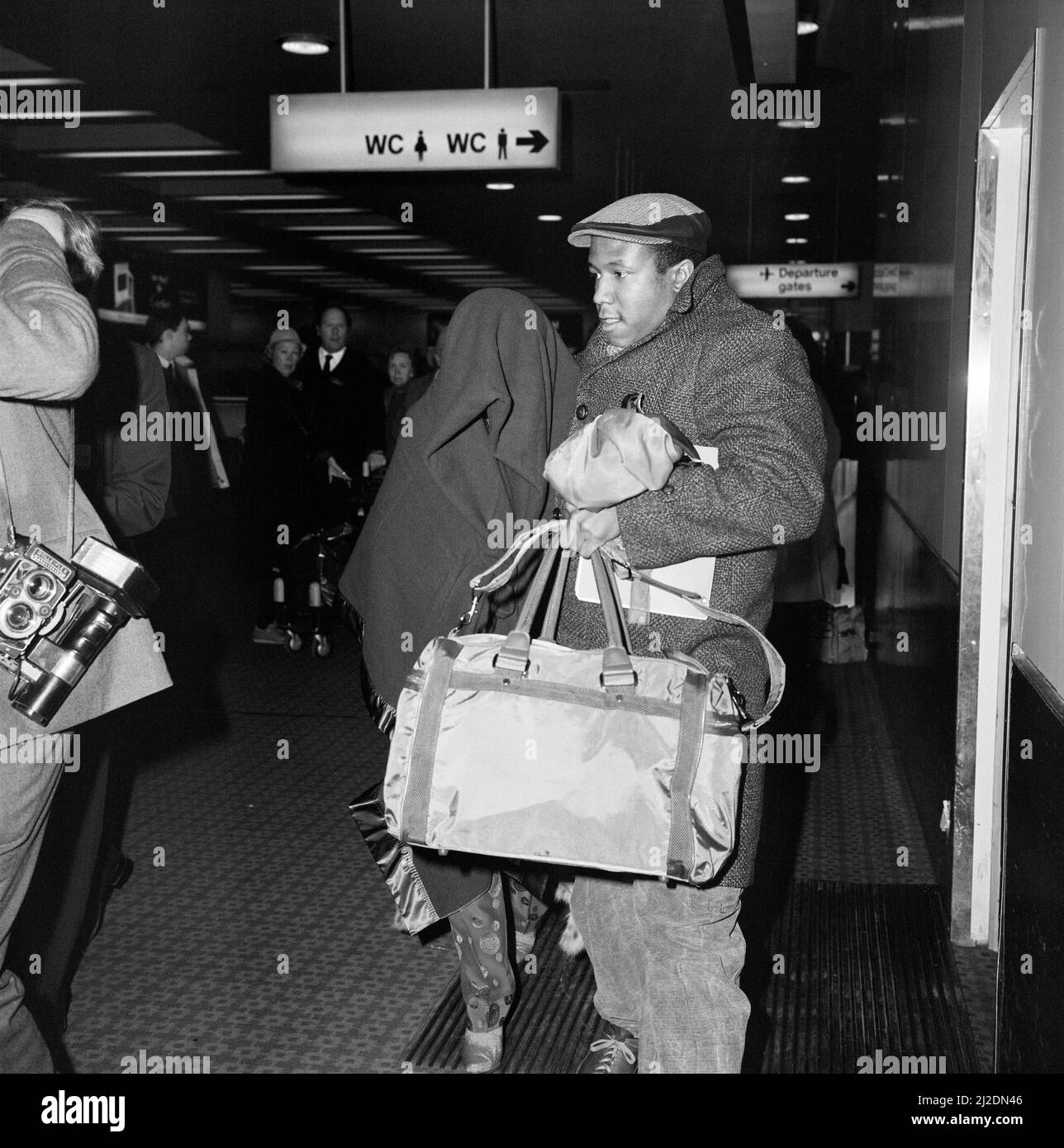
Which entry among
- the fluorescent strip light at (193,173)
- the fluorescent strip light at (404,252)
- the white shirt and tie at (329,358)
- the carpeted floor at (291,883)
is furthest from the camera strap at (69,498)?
the fluorescent strip light at (404,252)

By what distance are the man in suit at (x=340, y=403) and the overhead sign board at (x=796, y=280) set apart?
5.77m

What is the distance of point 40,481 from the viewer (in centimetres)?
220

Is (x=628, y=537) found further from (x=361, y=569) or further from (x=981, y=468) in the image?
(x=981, y=468)

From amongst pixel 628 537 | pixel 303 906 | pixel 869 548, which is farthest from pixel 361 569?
pixel 869 548

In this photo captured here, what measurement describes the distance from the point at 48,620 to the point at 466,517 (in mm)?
880

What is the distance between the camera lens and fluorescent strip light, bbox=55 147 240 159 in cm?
1093

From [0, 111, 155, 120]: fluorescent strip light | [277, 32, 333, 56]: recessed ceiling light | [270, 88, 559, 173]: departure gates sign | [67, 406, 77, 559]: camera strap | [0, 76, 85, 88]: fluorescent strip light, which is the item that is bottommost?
[67, 406, 77, 559]: camera strap

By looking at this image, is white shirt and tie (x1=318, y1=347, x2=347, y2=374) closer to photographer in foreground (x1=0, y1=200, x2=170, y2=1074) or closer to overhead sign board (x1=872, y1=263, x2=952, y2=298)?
overhead sign board (x1=872, y1=263, x2=952, y2=298)

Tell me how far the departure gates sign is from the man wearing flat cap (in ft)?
11.6

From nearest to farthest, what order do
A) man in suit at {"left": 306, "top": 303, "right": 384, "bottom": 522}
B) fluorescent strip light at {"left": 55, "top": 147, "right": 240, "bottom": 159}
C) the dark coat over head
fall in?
1. the dark coat over head
2. man in suit at {"left": 306, "top": 303, "right": 384, "bottom": 522}
3. fluorescent strip light at {"left": 55, "top": 147, "right": 240, "bottom": 159}

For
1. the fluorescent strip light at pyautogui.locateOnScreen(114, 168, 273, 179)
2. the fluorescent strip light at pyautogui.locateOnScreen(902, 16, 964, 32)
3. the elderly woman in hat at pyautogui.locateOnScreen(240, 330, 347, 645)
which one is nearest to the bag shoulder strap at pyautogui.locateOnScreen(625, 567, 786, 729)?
the fluorescent strip light at pyautogui.locateOnScreen(902, 16, 964, 32)

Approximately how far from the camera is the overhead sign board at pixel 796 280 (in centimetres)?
1270

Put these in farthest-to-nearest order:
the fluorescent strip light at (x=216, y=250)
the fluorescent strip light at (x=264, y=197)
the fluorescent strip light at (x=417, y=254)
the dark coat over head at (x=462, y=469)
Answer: the fluorescent strip light at (x=417, y=254) < the fluorescent strip light at (x=216, y=250) < the fluorescent strip light at (x=264, y=197) < the dark coat over head at (x=462, y=469)

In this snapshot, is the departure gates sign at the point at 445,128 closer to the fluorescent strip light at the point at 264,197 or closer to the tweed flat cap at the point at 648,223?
the tweed flat cap at the point at 648,223
